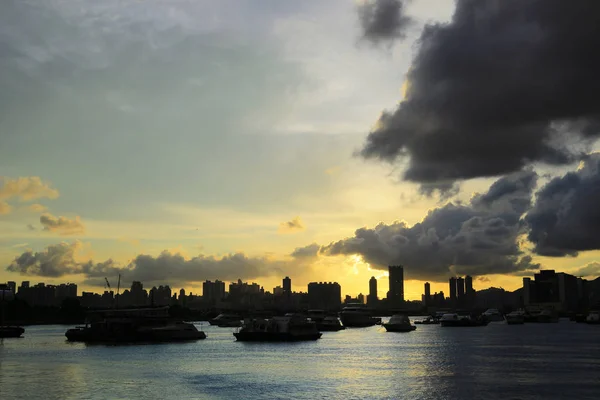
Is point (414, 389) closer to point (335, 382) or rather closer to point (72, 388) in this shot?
point (335, 382)

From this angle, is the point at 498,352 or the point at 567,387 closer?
the point at 567,387

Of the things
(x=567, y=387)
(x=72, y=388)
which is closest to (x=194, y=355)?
(x=72, y=388)

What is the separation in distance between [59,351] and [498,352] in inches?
4241

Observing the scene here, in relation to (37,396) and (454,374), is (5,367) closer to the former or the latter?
(37,396)

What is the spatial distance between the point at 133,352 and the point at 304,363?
5239cm

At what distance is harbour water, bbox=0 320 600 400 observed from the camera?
8331 cm

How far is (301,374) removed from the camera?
4149 inches

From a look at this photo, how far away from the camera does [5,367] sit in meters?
118

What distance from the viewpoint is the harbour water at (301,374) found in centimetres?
8331

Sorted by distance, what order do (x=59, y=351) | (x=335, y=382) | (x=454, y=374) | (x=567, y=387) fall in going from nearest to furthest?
1. (x=567, y=387)
2. (x=335, y=382)
3. (x=454, y=374)
4. (x=59, y=351)

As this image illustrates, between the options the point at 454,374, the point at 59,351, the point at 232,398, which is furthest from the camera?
the point at 59,351

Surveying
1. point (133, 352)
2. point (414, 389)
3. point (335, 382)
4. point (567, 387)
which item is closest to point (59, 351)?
point (133, 352)

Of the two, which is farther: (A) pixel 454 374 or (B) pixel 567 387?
(A) pixel 454 374

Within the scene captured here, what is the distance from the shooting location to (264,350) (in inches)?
6452
